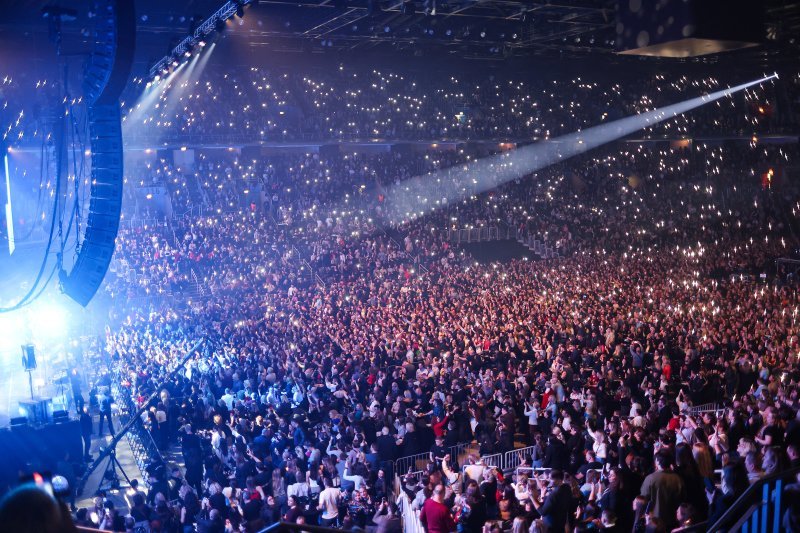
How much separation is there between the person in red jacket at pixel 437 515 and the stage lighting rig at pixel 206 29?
Answer: 10.1 metres

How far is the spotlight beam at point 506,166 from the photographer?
29.2 m

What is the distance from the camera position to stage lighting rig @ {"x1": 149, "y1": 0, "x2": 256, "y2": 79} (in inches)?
525

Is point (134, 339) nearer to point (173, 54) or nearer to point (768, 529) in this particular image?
point (173, 54)

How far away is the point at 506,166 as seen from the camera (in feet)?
111

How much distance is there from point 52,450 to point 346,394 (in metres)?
4.54

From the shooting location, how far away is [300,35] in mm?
24766

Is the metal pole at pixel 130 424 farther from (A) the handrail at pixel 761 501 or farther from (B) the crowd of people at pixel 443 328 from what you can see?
(A) the handrail at pixel 761 501

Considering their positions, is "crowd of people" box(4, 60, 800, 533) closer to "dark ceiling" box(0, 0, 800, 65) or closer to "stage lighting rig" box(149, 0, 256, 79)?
"dark ceiling" box(0, 0, 800, 65)

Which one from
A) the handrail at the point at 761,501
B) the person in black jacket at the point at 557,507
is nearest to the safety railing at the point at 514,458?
the person in black jacket at the point at 557,507

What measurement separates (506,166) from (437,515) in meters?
28.9

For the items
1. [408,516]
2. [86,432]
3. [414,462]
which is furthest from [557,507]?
[86,432]

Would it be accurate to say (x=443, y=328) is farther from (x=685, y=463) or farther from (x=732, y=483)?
(x=732, y=483)

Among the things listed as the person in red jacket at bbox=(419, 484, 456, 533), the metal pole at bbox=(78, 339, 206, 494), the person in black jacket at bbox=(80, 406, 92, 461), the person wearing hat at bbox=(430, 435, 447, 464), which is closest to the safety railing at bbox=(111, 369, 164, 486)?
the metal pole at bbox=(78, 339, 206, 494)

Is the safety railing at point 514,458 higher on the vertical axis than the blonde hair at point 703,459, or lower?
lower
